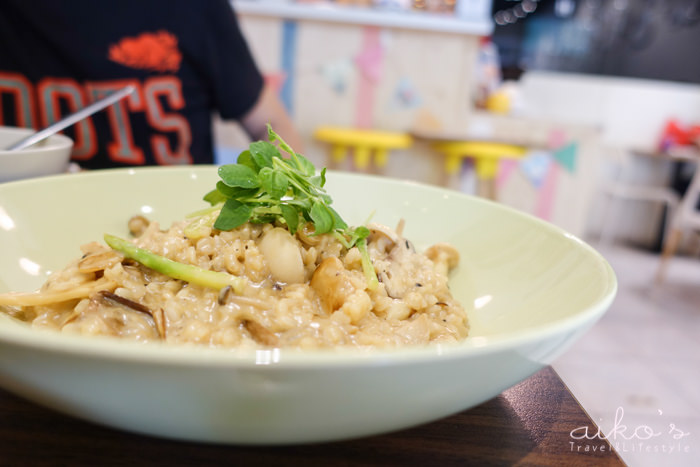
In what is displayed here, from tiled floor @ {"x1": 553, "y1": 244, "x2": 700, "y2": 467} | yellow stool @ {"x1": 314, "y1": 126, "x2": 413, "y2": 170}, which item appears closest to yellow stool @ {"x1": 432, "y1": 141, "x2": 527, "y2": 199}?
yellow stool @ {"x1": 314, "y1": 126, "x2": 413, "y2": 170}

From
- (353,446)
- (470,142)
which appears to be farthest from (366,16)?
(353,446)

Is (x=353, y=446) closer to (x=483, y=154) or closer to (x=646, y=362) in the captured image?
(x=483, y=154)

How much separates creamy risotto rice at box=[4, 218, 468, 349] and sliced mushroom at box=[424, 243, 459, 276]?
78 millimetres

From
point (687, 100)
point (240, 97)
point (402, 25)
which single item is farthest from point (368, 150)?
point (687, 100)

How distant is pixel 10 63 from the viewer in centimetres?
181

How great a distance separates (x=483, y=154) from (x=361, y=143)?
810mm

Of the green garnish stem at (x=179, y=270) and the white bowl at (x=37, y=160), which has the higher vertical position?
the white bowl at (x=37, y=160)

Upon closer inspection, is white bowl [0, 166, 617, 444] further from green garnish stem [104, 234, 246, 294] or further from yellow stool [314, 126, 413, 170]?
yellow stool [314, 126, 413, 170]

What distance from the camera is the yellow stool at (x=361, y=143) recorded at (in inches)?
141

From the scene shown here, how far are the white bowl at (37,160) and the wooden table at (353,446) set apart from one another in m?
0.53

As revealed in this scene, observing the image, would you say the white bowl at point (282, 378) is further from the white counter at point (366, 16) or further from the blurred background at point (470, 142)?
the white counter at point (366, 16)

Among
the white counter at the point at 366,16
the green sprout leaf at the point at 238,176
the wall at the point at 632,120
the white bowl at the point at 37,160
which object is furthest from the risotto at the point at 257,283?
the wall at the point at 632,120

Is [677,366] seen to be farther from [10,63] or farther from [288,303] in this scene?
[10,63]

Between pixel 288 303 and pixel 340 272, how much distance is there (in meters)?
0.09
